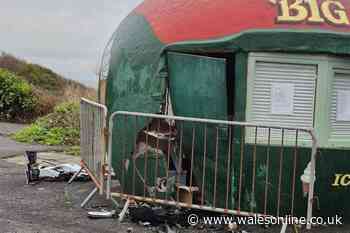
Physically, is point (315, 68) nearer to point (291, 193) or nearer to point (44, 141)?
point (291, 193)

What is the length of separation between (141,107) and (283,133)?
1692 millimetres

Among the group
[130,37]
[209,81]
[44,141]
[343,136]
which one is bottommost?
[44,141]

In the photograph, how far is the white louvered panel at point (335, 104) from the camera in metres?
6.75

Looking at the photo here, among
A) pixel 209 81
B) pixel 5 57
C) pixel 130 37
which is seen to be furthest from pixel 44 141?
pixel 5 57

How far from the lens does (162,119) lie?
6.88m

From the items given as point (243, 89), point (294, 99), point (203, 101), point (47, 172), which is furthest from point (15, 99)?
point (294, 99)

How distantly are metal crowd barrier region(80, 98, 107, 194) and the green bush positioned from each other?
12.8 metres

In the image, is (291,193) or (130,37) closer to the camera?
(291,193)

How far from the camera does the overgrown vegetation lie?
15698 mm

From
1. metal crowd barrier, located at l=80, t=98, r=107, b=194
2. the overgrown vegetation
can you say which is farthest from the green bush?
metal crowd barrier, located at l=80, t=98, r=107, b=194

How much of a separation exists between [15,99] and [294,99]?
51.9 ft

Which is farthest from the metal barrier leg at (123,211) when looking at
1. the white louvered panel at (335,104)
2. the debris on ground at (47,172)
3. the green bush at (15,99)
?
the green bush at (15,99)

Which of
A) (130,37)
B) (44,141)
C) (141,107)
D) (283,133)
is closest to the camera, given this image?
(283,133)

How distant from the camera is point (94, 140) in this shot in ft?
24.6
